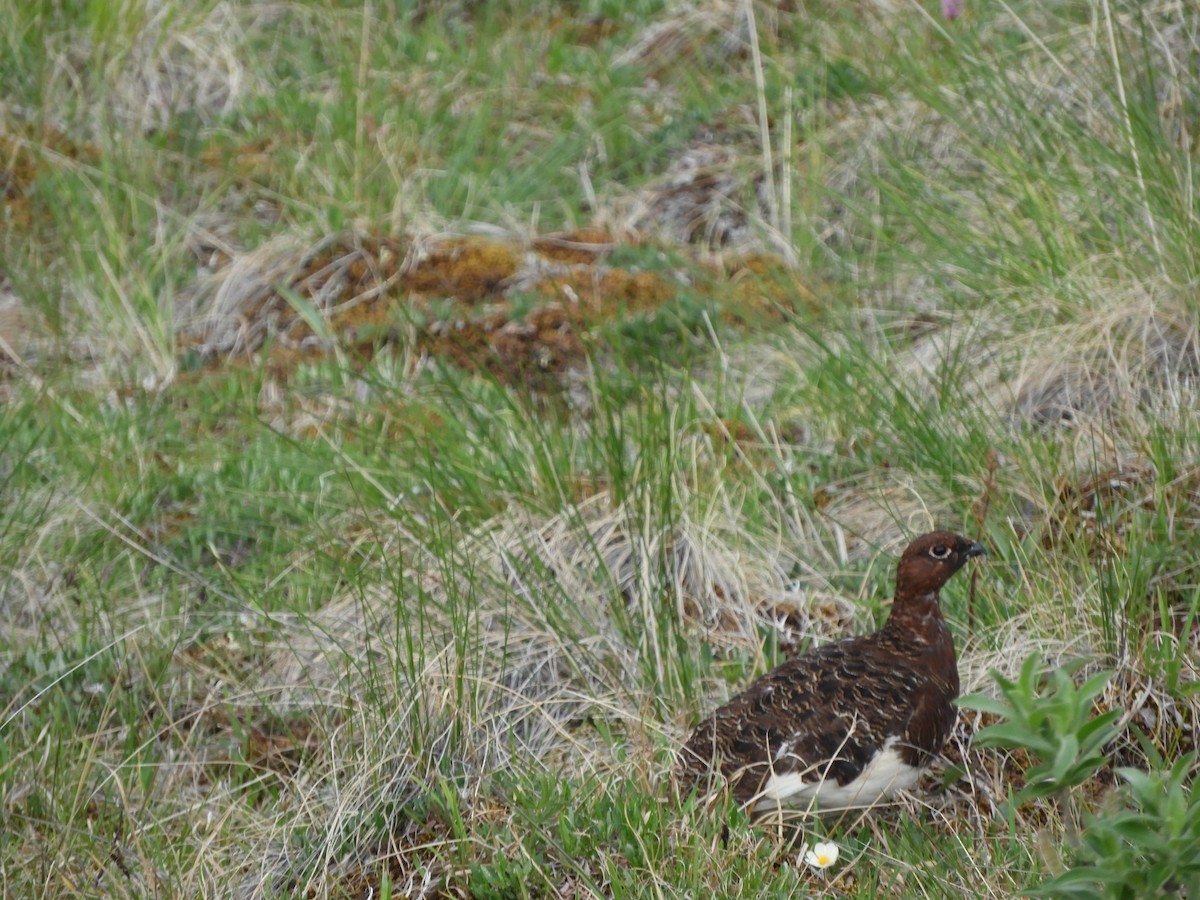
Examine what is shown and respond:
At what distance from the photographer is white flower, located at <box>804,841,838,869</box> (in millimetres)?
2857

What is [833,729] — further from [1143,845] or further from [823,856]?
[1143,845]

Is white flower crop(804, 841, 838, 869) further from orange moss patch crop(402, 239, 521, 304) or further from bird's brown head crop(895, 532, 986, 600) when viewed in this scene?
orange moss patch crop(402, 239, 521, 304)

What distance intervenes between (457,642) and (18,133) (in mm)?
4621

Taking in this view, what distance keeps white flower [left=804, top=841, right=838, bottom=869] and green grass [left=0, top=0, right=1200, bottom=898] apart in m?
0.08

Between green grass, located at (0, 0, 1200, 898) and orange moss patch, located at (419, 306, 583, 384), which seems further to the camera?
orange moss patch, located at (419, 306, 583, 384)

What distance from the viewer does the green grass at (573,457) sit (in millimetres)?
3203

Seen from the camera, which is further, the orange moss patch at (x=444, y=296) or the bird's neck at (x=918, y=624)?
the orange moss patch at (x=444, y=296)

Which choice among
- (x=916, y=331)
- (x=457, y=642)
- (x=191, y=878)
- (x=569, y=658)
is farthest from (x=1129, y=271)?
(x=191, y=878)

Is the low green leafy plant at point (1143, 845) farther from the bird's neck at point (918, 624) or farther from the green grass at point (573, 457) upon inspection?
the bird's neck at point (918, 624)

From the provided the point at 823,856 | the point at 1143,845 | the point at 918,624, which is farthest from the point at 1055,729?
the point at 918,624

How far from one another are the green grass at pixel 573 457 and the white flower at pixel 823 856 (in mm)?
76

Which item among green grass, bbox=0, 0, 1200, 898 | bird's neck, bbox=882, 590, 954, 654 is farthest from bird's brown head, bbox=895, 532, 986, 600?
green grass, bbox=0, 0, 1200, 898

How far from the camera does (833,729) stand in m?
3.09

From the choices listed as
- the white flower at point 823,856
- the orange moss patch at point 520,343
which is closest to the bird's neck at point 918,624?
the white flower at point 823,856
